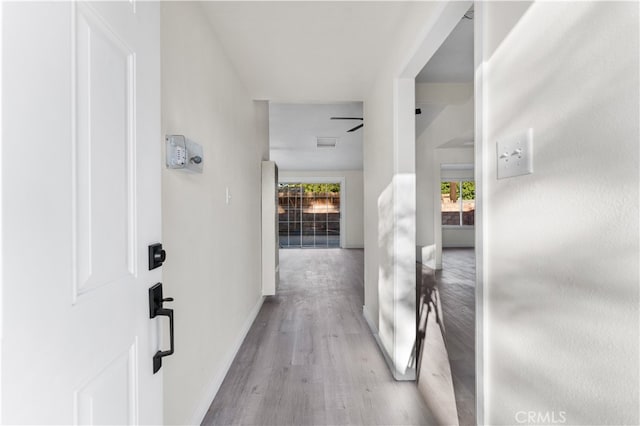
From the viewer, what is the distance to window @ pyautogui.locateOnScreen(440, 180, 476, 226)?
10.6 meters

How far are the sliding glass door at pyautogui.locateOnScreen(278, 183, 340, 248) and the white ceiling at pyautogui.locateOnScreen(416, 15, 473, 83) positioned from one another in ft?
24.0

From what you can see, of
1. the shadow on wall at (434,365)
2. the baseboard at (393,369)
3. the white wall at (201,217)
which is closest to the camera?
the white wall at (201,217)

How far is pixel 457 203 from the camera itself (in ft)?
35.1

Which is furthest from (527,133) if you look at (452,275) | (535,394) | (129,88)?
(452,275)

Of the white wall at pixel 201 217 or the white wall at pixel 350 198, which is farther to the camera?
the white wall at pixel 350 198

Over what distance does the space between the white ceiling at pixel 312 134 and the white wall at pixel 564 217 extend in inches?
150

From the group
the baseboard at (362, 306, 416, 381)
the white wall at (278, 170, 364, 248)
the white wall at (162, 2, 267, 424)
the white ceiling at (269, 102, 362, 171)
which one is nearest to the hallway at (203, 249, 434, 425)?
the baseboard at (362, 306, 416, 381)

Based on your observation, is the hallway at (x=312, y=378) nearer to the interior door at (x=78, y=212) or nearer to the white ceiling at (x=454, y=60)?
the interior door at (x=78, y=212)

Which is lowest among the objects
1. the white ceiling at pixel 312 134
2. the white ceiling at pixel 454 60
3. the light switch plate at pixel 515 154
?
the light switch plate at pixel 515 154

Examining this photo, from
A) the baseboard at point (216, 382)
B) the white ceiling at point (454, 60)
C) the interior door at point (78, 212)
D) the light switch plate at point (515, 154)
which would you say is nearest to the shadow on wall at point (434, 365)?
the baseboard at point (216, 382)

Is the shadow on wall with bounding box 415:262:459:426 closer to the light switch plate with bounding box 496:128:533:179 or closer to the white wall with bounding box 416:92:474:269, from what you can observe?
the light switch plate with bounding box 496:128:533:179
